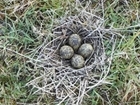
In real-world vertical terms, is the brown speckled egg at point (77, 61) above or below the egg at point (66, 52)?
below

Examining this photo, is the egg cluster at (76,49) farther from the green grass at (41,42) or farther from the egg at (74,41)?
the green grass at (41,42)

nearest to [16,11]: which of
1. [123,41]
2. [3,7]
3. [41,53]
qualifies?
[3,7]

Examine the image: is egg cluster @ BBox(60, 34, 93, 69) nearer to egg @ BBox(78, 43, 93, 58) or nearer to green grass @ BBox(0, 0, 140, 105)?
egg @ BBox(78, 43, 93, 58)

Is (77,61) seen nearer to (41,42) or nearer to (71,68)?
(71,68)

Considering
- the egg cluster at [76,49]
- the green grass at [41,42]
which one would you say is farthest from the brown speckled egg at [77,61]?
the green grass at [41,42]

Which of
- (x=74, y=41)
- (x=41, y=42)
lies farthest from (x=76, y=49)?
(x=41, y=42)

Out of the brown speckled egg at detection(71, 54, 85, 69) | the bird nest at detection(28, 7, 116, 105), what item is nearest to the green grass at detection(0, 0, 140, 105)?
the bird nest at detection(28, 7, 116, 105)

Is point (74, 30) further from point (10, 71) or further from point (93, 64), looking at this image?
point (10, 71)
